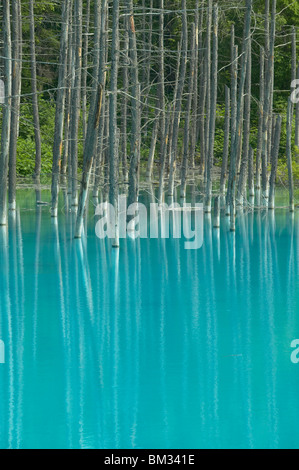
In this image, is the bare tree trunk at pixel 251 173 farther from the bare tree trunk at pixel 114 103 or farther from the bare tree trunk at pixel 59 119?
the bare tree trunk at pixel 114 103

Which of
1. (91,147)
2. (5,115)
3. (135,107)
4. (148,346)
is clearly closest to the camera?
(148,346)

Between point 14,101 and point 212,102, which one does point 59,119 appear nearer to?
point 14,101

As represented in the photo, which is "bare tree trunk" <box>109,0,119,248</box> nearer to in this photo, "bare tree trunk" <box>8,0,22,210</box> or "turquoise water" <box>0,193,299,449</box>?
"turquoise water" <box>0,193,299,449</box>

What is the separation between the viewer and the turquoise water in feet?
24.0

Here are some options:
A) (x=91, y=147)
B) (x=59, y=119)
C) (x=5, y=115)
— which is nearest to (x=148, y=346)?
(x=91, y=147)

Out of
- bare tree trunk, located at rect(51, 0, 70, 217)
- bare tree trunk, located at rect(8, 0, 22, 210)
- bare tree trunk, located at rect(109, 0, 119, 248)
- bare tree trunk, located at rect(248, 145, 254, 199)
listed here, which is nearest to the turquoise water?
bare tree trunk, located at rect(109, 0, 119, 248)

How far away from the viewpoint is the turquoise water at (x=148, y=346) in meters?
7.32

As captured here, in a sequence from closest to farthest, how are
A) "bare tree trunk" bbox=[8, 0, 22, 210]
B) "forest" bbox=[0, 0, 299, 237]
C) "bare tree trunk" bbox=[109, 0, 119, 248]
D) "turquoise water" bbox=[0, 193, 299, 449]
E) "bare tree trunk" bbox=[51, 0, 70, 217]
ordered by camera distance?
"turquoise water" bbox=[0, 193, 299, 449]
"bare tree trunk" bbox=[109, 0, 119, 248]
"forest" bbox=[0, 0, 299, 237]
"bare tree trunk" bbox=[51, 0, 70, 217]
"bare tree trunk" bbox=[8, 0, 22, 210]

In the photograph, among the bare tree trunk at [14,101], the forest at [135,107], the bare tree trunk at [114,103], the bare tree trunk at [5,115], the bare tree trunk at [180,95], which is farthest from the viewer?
the bare tree trunk at [180,95]

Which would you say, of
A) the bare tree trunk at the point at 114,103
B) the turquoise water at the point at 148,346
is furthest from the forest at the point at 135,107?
the turquoise water at the point at 148,346

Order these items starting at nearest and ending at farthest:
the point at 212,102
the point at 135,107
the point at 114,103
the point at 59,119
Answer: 1. the point at 114,103
2. the point at 135,107
3. the point at 59,119
4. the point at 212,102

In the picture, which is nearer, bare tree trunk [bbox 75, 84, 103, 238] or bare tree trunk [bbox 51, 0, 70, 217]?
bare tree trunk [bbox 75, 84, 103, 238]

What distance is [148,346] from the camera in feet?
32.5
